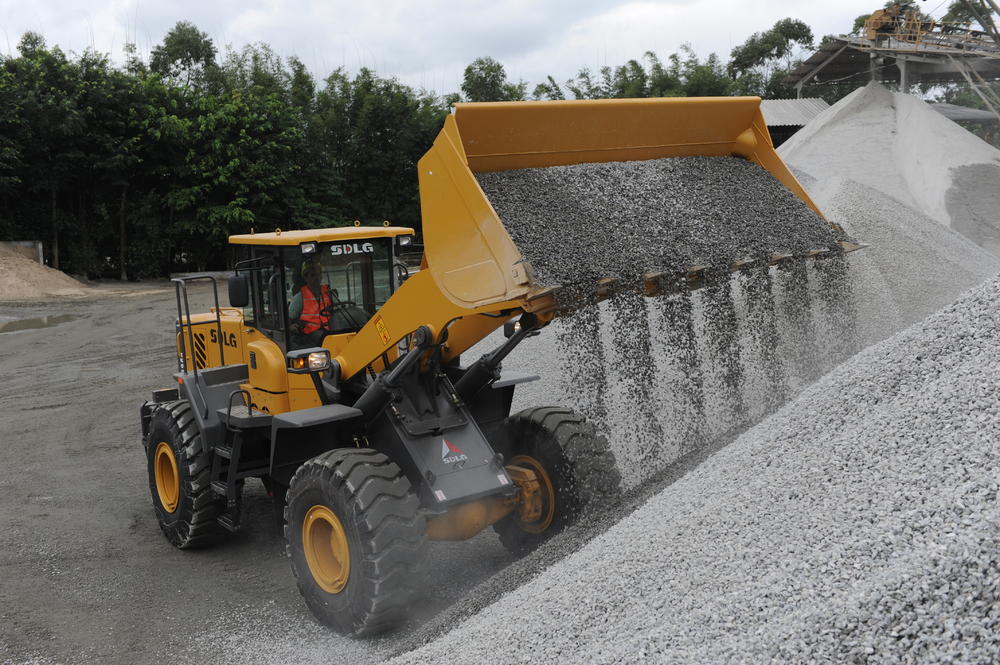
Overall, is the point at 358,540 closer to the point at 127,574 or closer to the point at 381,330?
the point at 381,330

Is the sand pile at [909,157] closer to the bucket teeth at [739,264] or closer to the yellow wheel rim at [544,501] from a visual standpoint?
the bucket teeth at [739,264]

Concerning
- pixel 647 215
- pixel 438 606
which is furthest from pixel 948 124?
pixel 438 606

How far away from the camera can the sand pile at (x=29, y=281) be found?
22.5 metres

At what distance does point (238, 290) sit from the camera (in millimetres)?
5586

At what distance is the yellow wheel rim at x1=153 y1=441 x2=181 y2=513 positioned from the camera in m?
6.45

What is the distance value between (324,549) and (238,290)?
1.85 m

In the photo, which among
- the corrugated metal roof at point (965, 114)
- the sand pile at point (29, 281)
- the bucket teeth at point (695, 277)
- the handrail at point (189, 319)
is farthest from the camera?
the corrugated metal roof at point (965, 114)

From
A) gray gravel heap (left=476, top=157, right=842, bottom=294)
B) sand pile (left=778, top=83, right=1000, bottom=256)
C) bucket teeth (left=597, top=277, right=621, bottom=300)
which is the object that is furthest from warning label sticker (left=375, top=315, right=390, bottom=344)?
sand pile (left=778, top=83, right=1000, bottom=256)

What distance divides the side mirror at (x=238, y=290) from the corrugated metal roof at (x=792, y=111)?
2793 cm

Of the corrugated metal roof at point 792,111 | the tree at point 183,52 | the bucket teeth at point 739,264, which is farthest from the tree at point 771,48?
the bucket teeth at point 739,264

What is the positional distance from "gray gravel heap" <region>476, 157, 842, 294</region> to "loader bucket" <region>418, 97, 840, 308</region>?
0.09 metres

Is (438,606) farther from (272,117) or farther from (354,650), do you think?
(272,117)

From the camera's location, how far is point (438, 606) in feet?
15.9

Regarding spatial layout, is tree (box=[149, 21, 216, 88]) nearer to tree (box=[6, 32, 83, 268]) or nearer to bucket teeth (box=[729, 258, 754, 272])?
tree (box=[6, 32, 83, 268])
